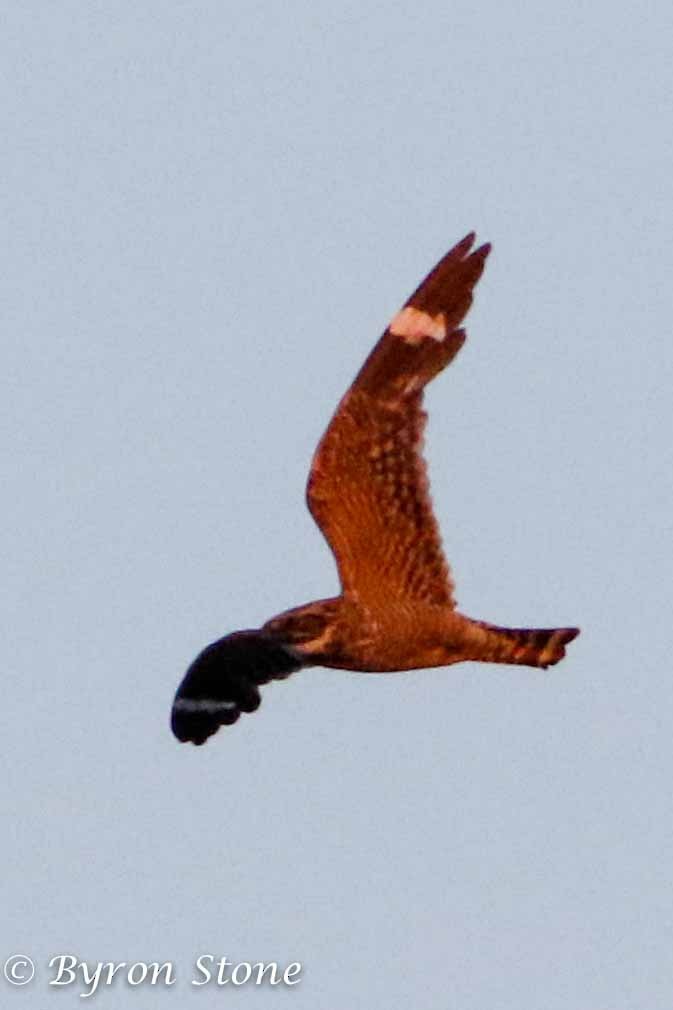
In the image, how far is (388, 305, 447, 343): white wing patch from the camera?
38.3ft

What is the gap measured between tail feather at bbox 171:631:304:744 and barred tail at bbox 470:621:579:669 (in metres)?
1.34

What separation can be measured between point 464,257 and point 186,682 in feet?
9.74

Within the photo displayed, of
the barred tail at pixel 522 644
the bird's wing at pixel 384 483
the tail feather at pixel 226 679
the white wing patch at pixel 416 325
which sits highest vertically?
the white wing patch at pixel 416 325

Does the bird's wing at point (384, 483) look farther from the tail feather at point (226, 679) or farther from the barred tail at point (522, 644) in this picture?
the tail feather at point (226, 679)

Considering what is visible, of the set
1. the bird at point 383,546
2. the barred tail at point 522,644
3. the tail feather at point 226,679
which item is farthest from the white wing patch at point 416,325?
the tail feather at point 226,679

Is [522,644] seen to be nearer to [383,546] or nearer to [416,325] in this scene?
[383,546]

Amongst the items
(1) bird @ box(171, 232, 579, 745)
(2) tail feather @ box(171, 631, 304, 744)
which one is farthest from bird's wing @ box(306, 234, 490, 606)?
(2) tail feather @ box(171, 631, 304, 744)

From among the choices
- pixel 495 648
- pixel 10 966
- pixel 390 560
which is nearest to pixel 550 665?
pixel 495 648

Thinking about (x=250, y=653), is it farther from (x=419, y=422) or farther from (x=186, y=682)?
(x=419, y=422)

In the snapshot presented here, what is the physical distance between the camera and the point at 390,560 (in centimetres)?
1134

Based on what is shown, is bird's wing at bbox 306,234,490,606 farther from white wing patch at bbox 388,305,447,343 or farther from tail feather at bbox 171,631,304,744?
tail feather at bbox 171,631,304,744

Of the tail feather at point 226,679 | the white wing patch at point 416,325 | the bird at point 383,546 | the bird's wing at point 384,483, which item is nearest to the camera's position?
the tail feather at point 226,679

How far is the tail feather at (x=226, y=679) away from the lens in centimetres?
1048

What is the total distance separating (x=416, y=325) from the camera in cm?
1175
